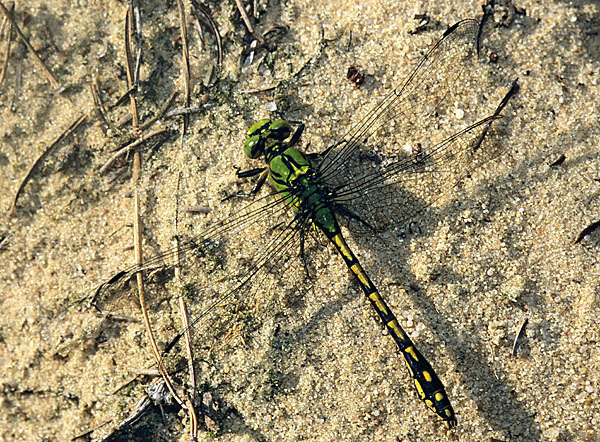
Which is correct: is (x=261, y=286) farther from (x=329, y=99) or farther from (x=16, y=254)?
(x=16, y=254)

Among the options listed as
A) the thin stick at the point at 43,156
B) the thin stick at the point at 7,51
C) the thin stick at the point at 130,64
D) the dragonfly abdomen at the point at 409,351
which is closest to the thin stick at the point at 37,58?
the thin stick at the point at 7,51

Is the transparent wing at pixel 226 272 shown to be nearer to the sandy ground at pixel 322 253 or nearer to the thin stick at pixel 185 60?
the sandy ground at pixel 322 253

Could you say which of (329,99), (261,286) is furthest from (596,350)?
(329,99)

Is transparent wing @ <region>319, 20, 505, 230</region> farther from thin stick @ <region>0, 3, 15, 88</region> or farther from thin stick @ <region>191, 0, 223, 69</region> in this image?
thin stick @ <region>0, 3, 15, 88</region>

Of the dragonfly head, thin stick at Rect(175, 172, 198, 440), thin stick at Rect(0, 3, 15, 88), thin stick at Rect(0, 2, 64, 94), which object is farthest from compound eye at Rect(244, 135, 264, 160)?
thin stick at Rect(0, 3, 15, 88)

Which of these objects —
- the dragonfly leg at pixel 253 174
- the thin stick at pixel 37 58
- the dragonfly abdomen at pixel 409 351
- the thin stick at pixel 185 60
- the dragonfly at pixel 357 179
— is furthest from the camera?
the thin stick at pixel 37 58

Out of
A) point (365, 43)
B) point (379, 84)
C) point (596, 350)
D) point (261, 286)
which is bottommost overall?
point (596, 350)
